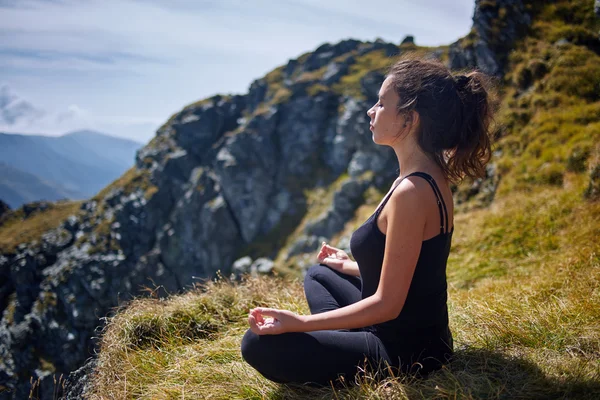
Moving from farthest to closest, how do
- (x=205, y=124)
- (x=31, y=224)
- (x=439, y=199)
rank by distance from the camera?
(x=31, y=224) → (x=205, y=124) → (x=439, y=199)

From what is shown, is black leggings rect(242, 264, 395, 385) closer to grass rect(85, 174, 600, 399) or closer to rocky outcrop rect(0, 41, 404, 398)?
grass rect(85, 174, 600, 399)

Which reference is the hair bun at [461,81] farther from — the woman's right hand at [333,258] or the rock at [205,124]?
the rock at [205,124]

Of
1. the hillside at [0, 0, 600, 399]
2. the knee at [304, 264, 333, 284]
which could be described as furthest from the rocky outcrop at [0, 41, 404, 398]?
the knee at [304, 264, 333, 284]

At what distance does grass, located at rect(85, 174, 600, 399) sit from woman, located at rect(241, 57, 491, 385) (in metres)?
0.26

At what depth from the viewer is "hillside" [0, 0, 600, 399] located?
3.85 m

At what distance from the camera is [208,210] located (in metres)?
69.9

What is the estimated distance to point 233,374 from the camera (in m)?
3.92

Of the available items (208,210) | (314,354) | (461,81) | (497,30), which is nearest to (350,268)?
(314,354)

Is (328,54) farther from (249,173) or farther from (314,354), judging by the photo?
(314,354)

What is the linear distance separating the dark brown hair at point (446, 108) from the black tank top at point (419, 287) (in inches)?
19.5

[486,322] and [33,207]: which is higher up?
[486,322]

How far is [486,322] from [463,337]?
32 cm

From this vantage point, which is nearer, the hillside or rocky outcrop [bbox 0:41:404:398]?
the hillside

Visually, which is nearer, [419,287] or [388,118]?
[419,287]
